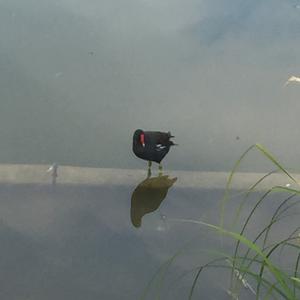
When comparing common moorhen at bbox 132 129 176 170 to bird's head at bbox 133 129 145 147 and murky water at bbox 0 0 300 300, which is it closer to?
bird's head at bbox 133 129 145 147

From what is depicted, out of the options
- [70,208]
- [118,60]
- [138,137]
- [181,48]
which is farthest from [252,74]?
[70,208]

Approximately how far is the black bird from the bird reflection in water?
0.16 meters

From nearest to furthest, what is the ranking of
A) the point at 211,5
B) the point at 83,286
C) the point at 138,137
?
the point at 83,286 → the point at 138,137 → the point at 211,5

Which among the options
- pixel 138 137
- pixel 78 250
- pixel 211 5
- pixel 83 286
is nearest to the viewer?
pixel 83 286

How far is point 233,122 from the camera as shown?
471 centimetres

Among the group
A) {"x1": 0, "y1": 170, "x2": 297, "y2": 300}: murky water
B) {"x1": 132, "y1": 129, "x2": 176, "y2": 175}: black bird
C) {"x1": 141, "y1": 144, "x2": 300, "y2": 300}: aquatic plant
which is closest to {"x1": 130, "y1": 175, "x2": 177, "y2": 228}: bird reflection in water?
{"x1": 0, "y1": 170, "x2": 297, "y2": 300}: murky water

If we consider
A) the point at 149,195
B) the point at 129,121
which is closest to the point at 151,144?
the point at 149,195

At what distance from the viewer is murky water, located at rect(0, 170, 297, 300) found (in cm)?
325

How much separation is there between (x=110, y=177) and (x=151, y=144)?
34 centimetres

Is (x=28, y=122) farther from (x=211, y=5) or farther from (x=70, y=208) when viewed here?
(x=211, y=5)

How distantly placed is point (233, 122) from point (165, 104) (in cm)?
54

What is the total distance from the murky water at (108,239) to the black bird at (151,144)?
18 cm

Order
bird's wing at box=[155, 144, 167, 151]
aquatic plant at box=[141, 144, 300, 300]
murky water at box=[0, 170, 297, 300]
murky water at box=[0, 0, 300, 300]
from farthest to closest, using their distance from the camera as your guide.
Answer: bird's wing at box=[155, 144, 167, 151] → murky water at box=[0, 0, 300, 300] → murky water at box=[0, 170, 297, 300] → aquatic plant at box=[141, 144, 300, 300]

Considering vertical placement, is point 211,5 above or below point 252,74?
above
